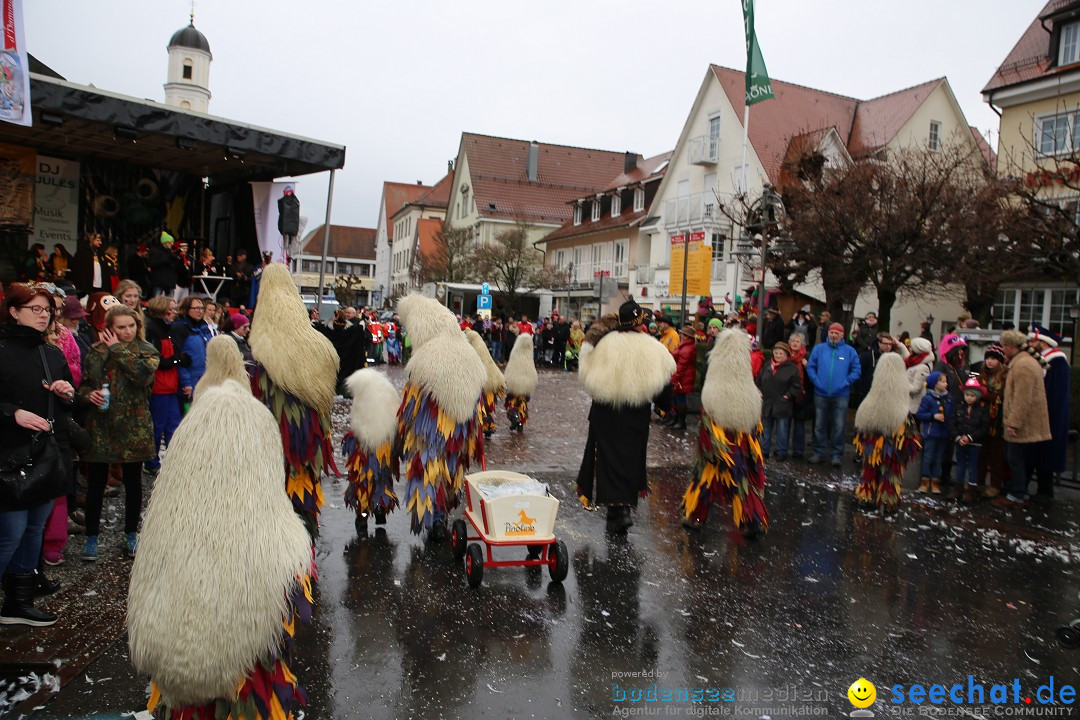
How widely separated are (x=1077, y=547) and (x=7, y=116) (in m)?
11.0

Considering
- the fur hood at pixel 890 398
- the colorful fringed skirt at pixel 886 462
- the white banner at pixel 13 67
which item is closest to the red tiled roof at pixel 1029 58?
the fur hood at pixel 890 398

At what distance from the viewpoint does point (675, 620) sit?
4.96 m

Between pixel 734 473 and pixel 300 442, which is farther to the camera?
pixel 734 473

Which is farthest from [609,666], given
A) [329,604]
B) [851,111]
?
[851,111]

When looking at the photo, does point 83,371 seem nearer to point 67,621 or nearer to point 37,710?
point 67,621

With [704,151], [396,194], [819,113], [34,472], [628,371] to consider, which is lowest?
[34,472]

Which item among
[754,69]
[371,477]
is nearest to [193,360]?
[371,477]

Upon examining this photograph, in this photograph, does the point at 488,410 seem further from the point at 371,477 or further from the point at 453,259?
the point at 453,259

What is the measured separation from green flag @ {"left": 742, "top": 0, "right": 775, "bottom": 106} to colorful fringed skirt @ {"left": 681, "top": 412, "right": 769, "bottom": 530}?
1297 cm

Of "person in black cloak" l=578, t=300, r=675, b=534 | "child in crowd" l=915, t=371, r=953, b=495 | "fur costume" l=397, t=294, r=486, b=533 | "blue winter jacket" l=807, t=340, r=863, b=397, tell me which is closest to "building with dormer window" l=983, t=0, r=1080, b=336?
"blue winter jacket" l=807, t=340, r=863, b=397

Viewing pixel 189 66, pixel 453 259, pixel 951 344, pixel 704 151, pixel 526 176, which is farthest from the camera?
pixel 189 66

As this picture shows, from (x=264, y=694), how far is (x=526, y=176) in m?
56.6

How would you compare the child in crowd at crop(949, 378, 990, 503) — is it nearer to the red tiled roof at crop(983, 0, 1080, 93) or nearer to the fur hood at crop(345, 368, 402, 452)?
the fur hood at crop(345, 368, 402, 452)

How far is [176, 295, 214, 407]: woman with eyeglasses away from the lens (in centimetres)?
707
